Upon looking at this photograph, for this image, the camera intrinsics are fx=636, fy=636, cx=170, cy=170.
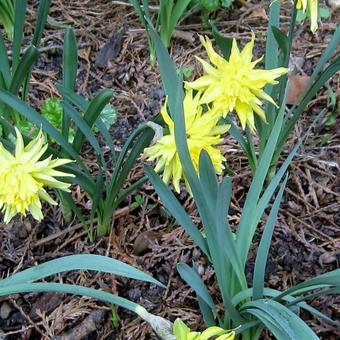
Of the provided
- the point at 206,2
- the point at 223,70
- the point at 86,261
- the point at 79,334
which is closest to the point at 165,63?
the point at 223,70

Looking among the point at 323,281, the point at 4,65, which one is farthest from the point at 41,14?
the point at 323,281

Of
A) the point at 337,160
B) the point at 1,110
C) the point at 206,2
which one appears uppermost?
the point at 206,2

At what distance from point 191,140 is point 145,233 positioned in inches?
25.0

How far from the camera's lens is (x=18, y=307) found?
68.9 inches

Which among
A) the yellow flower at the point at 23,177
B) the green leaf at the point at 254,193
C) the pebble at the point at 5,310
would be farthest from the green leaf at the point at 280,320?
the pebble at the point at 5,310

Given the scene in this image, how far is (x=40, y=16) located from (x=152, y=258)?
2.60ft

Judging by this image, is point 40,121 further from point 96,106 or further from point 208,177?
point 208,177

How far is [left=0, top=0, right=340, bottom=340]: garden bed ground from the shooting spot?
1711mm

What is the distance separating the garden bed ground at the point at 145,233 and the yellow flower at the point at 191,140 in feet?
1.45

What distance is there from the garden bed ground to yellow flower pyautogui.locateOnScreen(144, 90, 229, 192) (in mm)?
443

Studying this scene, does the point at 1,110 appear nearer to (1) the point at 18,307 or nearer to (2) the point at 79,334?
(1) the point at 18,307

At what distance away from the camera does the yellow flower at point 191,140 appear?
128 cm

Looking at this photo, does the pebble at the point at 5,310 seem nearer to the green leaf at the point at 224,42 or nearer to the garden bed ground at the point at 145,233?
the garden bed ground at the point at 145,233

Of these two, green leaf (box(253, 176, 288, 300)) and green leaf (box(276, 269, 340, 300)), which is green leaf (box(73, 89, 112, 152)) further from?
green leaf (box(276, 269, 340, 300))
